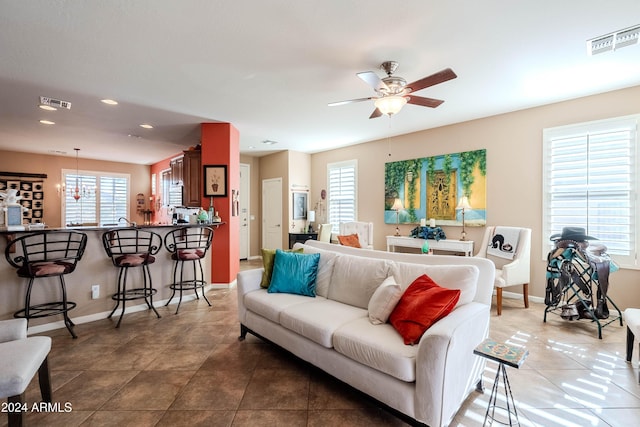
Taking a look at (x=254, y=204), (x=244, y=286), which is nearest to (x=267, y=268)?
(x=244, y=286)

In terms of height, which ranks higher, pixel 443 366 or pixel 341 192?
pixel 341 192

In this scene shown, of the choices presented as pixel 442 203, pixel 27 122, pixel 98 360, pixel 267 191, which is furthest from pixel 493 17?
pixel 27 122

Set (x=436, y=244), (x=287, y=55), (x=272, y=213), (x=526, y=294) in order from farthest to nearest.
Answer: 1. (x=272, y=213)
2. (x=436, y=244)
3. (x=526, y=294)
4. (x=287, y=55)

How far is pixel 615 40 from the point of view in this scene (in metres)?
2.44

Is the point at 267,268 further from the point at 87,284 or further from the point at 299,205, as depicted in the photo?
the point at 299,205

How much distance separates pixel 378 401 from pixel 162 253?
3.42 metres

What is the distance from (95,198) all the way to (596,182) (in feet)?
35.4

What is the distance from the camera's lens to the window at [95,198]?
26.0 feet

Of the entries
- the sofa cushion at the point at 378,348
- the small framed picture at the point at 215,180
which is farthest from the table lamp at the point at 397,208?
the sofa cushion at the point at 378,348

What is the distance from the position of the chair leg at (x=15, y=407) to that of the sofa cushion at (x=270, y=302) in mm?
1509

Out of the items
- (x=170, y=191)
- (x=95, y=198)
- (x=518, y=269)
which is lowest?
(x=518, y=269)

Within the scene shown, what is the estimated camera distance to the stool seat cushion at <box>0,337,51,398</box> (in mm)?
1414

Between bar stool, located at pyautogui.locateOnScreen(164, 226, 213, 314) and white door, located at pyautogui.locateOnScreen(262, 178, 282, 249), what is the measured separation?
9.47ft

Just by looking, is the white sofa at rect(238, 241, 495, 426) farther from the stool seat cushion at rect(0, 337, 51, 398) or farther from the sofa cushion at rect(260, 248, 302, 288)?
the stool seat cushion at rect(0, 337, 51, 398)
